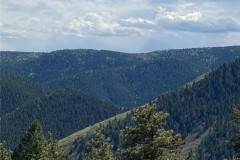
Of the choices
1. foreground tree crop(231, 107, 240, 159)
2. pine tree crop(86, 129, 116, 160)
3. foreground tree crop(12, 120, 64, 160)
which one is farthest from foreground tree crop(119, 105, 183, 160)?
foreground tree crop(12, 120, 64, 160)

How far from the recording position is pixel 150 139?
96.5ft

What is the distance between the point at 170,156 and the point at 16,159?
23.3 m

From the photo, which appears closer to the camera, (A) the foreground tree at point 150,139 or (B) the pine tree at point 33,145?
(A) the foreground tree at point 150,139

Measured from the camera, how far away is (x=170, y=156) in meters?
28.2

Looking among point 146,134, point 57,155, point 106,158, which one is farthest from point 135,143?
point 57,155

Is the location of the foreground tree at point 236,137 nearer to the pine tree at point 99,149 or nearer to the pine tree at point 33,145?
the pine tree at point 99,149

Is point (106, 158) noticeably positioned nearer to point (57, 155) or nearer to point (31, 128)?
point (31, 128)

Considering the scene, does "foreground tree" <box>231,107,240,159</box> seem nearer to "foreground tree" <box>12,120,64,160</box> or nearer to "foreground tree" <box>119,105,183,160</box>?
"foreground tree" <box>119,105,183,160</box>

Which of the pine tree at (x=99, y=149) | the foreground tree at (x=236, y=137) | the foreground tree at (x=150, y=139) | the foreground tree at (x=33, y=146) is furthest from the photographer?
the foreground tree at (x=33, y=146)

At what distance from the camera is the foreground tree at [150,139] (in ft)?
94.7

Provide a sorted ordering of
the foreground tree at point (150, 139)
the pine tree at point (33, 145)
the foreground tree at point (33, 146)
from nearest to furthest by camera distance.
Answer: the foreground tree at point (150, 139), the foreground tree at point (33, 146), the pine tree at point (33, 145)

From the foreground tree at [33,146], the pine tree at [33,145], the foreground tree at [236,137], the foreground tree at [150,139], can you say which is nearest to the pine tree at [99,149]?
the foreground tree at [33,146]

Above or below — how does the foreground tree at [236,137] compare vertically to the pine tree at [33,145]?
above

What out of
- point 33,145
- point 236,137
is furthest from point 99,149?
point 236,137
